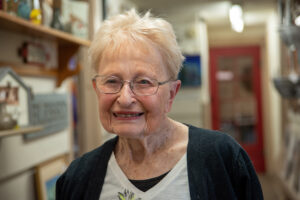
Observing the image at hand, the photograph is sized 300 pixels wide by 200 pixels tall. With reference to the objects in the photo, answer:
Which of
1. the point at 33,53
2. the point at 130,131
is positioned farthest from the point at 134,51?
the point at 33,53

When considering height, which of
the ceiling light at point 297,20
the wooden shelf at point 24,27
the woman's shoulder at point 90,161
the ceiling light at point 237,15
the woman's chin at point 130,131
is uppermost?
the ceiling light at point 237,15

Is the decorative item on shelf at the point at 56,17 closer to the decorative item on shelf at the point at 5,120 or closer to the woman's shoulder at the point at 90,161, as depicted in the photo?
the decorative item on shelf at the point at 5,120

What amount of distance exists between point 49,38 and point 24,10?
13.5 inches

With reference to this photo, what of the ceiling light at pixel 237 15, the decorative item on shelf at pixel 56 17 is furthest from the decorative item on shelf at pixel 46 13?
the ceiling light at pixel 237 15

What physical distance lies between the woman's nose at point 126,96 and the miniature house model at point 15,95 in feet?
1.83

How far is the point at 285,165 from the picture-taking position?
→ 355cm

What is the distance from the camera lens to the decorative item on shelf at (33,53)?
5.05ft

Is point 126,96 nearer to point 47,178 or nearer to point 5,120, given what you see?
point 5,120

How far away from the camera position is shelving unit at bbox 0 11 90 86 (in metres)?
1.23

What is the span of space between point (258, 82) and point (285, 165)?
261 centimetres

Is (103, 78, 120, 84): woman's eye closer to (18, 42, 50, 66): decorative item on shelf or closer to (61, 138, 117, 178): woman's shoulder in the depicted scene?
(61, 138, 117, 178): woman's shoulder

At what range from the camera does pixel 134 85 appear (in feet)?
3.38

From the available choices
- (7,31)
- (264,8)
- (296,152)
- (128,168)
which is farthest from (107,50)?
(264,8)

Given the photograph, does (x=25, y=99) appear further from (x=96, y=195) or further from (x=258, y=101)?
(x=258, y=101)
